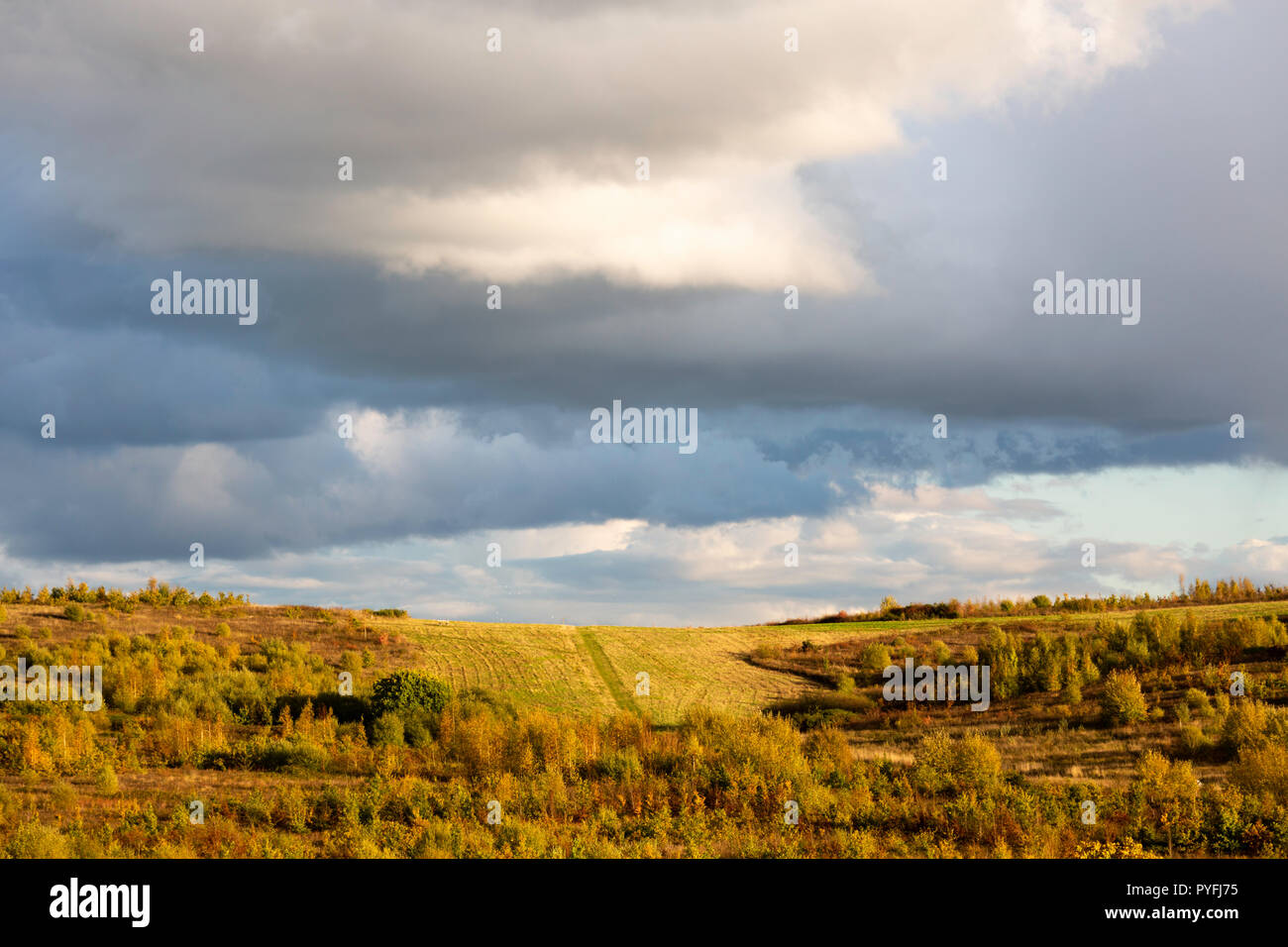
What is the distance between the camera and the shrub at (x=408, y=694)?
3931 cm

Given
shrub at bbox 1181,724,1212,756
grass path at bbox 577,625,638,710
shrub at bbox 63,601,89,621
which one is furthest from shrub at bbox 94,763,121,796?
shrub at bbox 1181,724,1212,756

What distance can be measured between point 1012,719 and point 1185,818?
1765 centimetres

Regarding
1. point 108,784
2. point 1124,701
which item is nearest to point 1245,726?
point 1124,701

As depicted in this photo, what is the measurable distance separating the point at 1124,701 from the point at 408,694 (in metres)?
28.1

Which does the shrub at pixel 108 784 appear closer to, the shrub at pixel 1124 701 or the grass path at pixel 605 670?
the grass path at pixel 605 670

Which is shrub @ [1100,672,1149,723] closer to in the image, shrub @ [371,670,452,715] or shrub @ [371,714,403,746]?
shrub @ [371,670,452,715]

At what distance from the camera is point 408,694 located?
130 feet

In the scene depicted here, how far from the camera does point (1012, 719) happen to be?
135 feet

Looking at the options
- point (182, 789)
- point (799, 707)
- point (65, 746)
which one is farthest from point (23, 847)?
point (799, 707)

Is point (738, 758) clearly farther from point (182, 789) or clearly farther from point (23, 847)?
point (23, 847)

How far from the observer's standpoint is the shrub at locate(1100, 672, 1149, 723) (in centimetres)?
3825

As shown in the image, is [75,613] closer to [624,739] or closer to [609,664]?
[609,664]

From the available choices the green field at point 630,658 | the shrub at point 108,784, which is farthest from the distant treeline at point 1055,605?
the shrub at point 108,784

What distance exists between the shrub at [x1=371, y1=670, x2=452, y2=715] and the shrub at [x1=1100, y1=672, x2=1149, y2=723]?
26.6 meters
